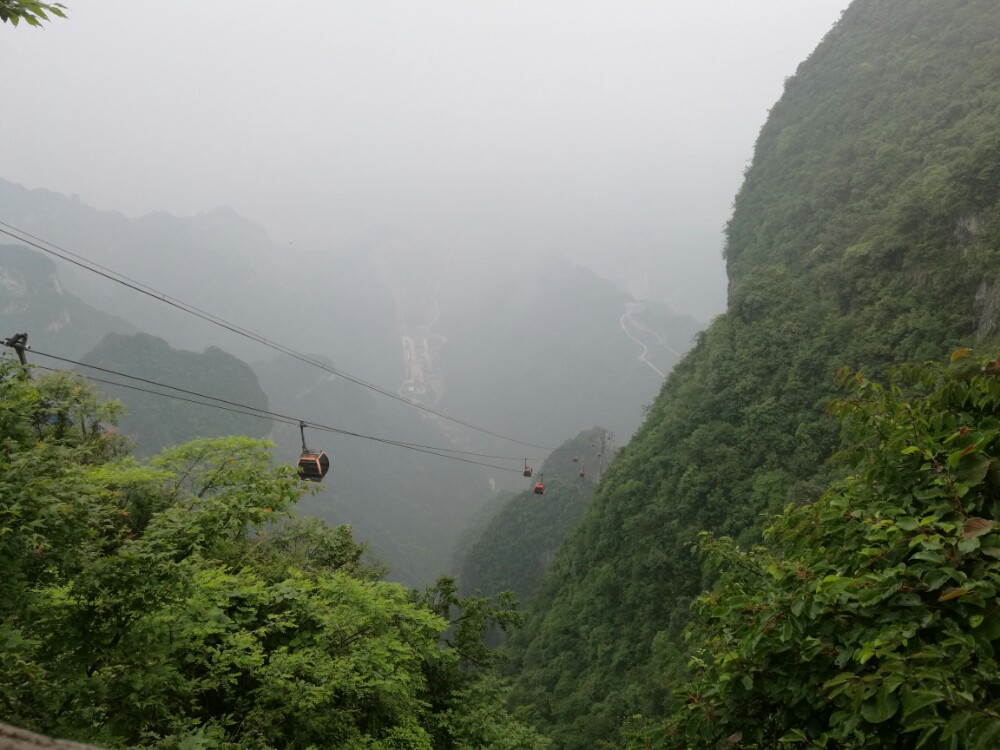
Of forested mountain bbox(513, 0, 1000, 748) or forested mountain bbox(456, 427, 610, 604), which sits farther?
forested mountain bbox(456, 427, 610, 604)

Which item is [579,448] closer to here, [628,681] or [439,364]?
[628,681]

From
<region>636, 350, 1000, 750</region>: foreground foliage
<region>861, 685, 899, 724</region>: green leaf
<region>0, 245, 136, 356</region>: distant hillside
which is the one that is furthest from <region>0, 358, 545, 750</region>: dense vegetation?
<region>0, 245, 136, 356</region>: distant hillside

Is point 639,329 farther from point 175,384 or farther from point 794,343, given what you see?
point 794,343

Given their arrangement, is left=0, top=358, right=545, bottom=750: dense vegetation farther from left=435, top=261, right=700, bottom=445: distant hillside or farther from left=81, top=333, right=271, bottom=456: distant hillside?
left=435, top=261, right=700, bottom=445: distant hillside

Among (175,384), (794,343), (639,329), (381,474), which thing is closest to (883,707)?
(794,343)

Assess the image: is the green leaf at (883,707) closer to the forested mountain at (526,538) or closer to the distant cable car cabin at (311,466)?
the distant cable car cabin at (311,466)

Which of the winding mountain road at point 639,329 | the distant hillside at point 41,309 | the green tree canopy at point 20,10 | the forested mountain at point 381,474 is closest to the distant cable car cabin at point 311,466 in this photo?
the green tree canopy at point 20,10
